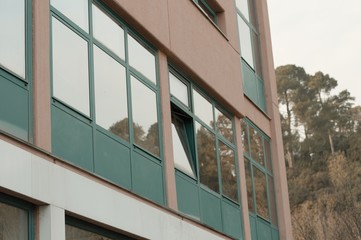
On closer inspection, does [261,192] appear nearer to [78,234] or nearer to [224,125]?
[224,125]

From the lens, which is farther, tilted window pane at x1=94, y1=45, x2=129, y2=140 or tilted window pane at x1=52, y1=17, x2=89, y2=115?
tilted window pane at x1=94, y1=45, x2=129, y2=140

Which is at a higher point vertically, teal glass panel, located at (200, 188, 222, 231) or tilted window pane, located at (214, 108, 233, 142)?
tilted window pane, located at (214, 108, 233, 142)

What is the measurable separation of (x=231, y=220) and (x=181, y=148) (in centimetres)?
226

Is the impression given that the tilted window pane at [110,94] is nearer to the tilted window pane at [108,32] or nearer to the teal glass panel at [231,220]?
the tilted window pane at [108,32]

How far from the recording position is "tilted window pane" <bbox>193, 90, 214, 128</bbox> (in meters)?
16.3

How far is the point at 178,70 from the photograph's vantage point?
1573 centimetres

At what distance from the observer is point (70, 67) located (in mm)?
11602

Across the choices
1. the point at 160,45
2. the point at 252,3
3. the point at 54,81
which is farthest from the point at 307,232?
the point at 54,81

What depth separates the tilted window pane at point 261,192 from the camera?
1903 centimetres

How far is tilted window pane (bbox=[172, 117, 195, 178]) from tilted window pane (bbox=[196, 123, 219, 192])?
327 millimetres

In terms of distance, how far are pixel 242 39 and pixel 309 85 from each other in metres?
65.0

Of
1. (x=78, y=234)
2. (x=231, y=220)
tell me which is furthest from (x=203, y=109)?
(x=78, y=234)

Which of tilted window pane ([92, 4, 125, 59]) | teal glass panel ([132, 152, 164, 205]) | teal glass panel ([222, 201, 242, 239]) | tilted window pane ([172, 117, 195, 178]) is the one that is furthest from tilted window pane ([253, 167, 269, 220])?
tilted window pane ([92, 4, 125, 59])

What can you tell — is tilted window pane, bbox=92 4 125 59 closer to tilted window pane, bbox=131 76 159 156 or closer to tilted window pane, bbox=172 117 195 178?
tilted window pane, bbox=131 76 159 156
